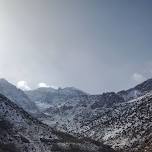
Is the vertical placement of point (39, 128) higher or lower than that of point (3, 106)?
lower

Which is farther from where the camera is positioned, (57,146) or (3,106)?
(3,106)

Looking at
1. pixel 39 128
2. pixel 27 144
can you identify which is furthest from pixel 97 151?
pixel 27 144

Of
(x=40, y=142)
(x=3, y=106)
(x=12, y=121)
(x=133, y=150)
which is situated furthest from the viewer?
(x=133, y=150)

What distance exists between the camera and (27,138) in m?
153

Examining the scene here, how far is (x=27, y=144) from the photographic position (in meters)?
144

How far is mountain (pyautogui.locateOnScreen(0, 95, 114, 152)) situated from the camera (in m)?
141

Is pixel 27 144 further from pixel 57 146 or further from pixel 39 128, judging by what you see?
pixel 39 128

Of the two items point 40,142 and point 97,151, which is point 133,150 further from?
point 40,142

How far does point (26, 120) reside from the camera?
17975cm

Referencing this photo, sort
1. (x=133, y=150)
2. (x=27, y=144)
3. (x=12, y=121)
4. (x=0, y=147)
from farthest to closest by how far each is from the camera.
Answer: (x=133, y=150) < (x=12, y=121) < (x=27, y=144) < (x=0, y=147)

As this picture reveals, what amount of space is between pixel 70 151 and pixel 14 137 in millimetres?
27109

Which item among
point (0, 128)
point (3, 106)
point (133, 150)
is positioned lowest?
point (133, 150)

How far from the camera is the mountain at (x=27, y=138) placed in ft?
461

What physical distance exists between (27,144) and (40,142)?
12.3 metres
